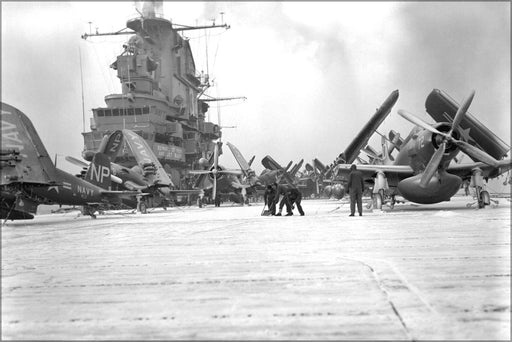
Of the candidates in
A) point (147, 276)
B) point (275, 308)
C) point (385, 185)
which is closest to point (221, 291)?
point (275, 308)

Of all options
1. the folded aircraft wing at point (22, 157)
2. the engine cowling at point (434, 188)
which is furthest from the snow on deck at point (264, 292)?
the engine cowling at point (434, 188)

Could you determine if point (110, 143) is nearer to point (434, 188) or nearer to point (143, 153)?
point (143, 153)

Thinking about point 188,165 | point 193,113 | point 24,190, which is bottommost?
point 24,190

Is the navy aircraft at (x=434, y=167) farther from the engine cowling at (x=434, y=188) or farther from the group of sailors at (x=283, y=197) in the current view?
the group of sailors at (x=283, y=197)

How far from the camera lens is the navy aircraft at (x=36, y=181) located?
7738 millimetres

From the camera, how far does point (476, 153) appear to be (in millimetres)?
15195

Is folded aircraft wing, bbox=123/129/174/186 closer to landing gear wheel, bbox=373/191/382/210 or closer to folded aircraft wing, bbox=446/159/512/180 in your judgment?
landing gear wheel, bbox=373/191/382/210

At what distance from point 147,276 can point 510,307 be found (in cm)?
333

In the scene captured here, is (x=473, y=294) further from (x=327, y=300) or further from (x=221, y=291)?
(x=221, y=291)

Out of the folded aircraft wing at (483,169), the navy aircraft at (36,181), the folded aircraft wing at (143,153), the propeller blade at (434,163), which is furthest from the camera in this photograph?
the folded aircraft wing at (143,153)

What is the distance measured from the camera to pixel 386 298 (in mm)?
3279

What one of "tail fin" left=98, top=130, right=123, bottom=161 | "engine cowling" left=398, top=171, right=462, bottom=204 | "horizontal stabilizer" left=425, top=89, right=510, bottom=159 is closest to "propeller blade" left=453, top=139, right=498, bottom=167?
"horizontal stabilizer" left=425, top=89, right=510, bottom=159

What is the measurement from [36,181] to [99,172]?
7269 millimetres

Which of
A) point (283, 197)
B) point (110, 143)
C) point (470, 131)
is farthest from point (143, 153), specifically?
point (470, 131)
